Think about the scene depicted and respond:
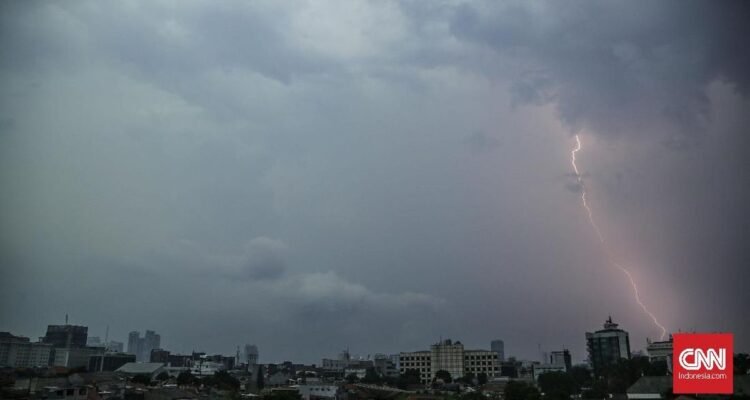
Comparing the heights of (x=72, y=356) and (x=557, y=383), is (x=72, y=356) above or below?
above

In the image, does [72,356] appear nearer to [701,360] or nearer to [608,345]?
[608,345]

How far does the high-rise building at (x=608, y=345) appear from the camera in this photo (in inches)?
2287

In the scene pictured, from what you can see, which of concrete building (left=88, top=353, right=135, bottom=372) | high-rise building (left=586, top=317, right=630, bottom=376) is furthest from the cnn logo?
concrete building (left=88, top=353, right=135, bottom=372)

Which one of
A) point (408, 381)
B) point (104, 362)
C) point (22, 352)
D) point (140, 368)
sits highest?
point (22, 352)

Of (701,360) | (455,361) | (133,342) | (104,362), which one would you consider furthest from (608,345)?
(133,342)

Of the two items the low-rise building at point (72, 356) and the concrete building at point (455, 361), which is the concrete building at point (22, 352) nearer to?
the low-rise building at point (72, 356)

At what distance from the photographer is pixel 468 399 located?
87.6 ft

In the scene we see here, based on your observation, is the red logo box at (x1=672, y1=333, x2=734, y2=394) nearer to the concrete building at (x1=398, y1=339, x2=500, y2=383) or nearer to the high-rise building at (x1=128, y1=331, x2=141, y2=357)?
the concrete building at (x1=398, y1=339, x2=500, y2=383)

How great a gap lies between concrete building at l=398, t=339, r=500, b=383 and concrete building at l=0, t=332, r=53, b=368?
127 feet

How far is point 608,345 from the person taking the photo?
58688 mm

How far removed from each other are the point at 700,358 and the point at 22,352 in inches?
2303

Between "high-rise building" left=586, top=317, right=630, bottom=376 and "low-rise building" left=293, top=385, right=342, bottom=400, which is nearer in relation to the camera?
"low-rise building" left=293, top=385, right=342, bottom=400

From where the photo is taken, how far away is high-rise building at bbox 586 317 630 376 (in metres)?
58.1

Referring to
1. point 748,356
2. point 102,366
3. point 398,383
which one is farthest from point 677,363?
point 102,366
